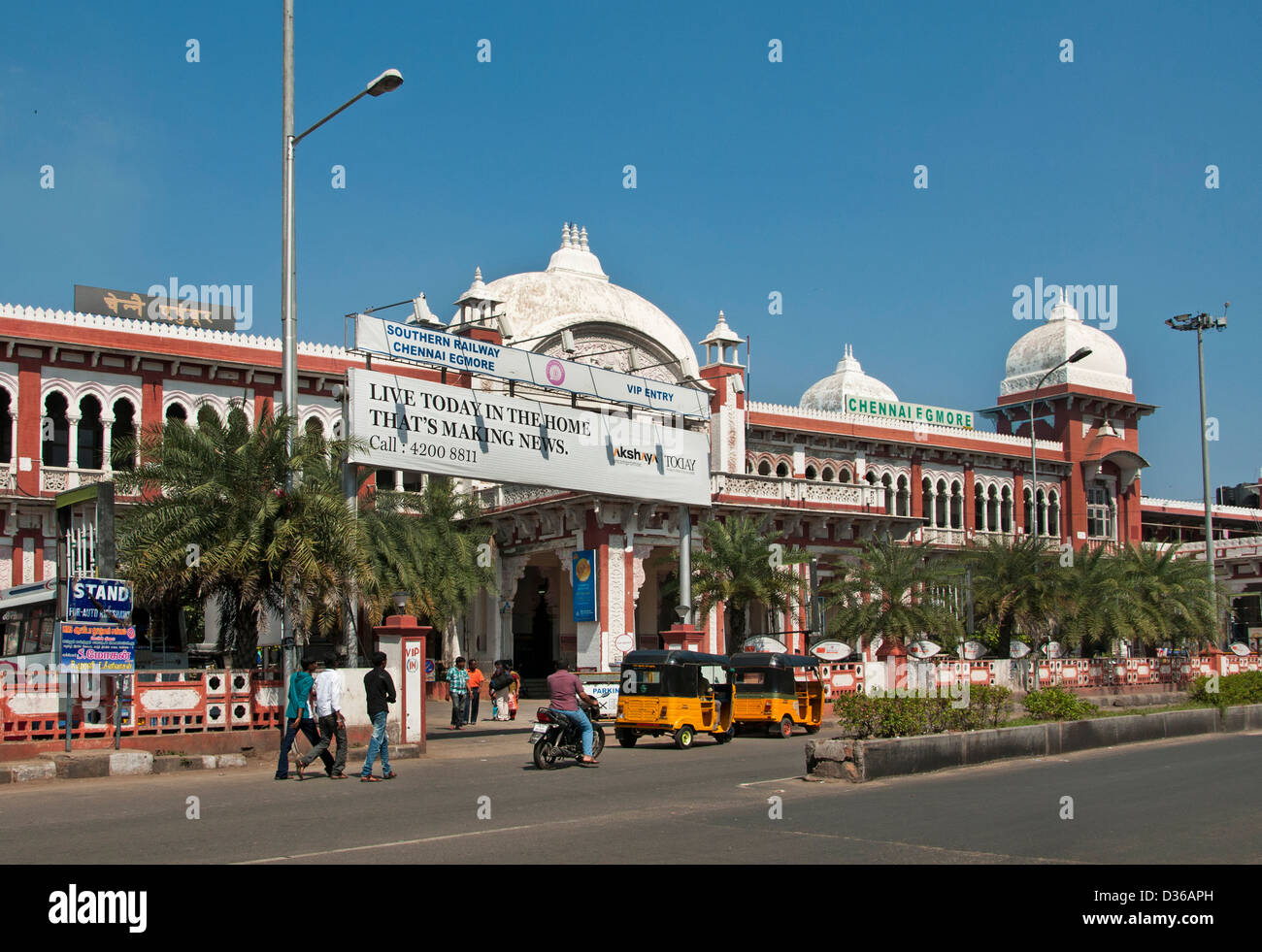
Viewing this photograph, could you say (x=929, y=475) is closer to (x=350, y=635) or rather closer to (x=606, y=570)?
(x=606, y=570)

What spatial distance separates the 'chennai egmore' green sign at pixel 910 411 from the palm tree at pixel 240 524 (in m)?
29.8

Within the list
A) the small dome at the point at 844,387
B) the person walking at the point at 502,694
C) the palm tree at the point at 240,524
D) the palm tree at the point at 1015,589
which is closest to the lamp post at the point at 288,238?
the palm tree at the point at 240,524

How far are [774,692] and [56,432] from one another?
1926 cm

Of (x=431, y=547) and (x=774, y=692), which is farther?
(x=431, y=547)

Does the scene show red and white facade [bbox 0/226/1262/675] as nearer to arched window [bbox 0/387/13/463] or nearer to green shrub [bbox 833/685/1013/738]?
arched window [bbox 0/387/13/463]

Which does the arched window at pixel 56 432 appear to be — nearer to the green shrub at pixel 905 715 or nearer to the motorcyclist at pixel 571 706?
Answer: the motorcyclist at pixel 571 706

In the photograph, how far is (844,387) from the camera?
53.8 m

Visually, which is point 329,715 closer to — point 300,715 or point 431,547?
point 300,715

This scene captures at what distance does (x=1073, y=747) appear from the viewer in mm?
17484

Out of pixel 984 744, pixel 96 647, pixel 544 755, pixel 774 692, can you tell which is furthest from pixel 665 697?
pixel 96 647

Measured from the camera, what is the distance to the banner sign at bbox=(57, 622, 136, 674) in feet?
50.6

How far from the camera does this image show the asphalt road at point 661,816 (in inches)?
360
